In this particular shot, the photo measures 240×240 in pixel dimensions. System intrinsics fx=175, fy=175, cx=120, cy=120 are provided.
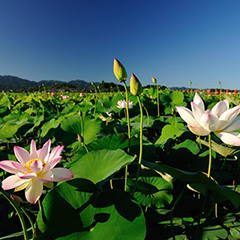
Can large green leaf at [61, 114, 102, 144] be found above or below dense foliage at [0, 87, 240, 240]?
above

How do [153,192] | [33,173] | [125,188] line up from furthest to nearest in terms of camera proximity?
[153,192], [125,188], [33,173]

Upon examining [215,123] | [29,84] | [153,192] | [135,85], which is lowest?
[153,192]

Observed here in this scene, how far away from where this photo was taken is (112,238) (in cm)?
44

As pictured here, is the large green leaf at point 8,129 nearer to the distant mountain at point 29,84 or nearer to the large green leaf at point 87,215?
the large green leaf at point 87,215

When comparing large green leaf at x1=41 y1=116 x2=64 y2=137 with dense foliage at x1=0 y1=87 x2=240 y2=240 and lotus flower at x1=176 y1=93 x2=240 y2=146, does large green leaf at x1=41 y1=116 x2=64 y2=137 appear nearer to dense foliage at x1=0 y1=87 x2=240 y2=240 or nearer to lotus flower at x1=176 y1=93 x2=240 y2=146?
dense foliage at x1=0 y1=87 x2=240 y2=240

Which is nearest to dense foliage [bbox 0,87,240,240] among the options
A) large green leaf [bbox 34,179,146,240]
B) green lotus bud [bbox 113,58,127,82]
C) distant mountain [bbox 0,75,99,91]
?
large green leaf [bbox 34,179,146,240]

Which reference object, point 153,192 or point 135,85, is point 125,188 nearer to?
point 153,192

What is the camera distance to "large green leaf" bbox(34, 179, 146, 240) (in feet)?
1.48

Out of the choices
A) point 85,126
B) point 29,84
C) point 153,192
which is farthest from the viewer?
point 29,84

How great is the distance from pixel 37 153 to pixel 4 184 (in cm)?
12

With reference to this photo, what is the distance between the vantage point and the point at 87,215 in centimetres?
49

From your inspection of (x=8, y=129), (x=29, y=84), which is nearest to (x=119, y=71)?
(x=8, y=129)

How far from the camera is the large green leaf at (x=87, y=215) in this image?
451 millimetres

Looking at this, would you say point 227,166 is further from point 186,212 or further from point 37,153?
point 37,153
